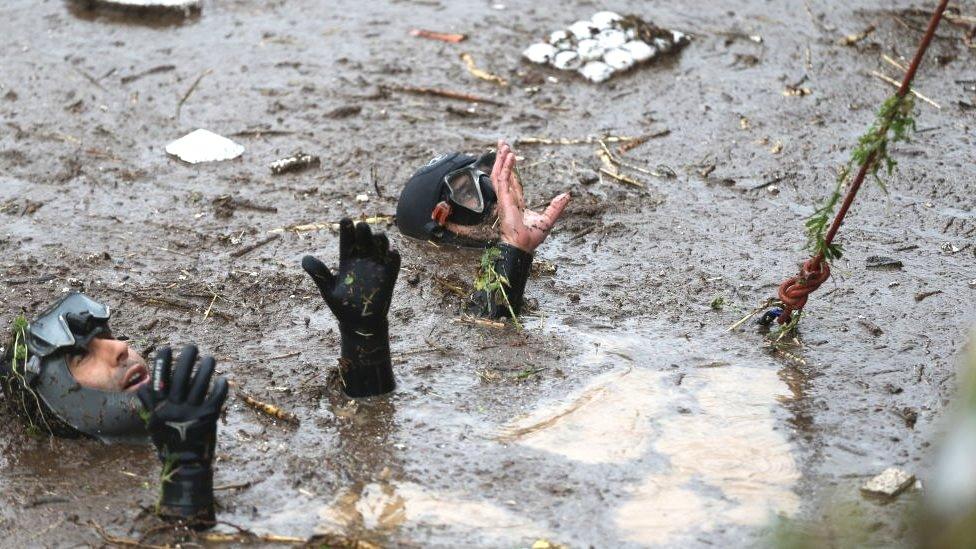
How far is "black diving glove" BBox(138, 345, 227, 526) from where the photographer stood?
377cm

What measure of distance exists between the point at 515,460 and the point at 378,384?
724 millimetres

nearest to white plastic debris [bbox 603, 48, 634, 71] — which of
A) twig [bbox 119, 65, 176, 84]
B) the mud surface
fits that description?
the mud surface

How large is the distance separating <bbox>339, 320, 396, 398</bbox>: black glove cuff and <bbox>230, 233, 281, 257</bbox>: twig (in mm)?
1612

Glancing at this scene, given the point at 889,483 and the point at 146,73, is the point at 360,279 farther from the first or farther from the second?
the point at 146,73

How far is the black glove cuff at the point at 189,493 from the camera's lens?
384 centimetres

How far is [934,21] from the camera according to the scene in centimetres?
407

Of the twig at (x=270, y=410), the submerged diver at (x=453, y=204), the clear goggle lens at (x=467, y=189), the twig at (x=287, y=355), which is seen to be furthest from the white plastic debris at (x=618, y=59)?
the twig at (x=270, y=410)

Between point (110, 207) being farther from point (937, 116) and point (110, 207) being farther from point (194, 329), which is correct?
point (937, 116)

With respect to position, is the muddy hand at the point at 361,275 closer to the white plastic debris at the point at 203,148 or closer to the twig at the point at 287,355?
the twig at the point at 287,355

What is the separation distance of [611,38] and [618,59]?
0.29 meters

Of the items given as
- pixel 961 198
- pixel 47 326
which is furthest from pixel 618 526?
pixel 961 198

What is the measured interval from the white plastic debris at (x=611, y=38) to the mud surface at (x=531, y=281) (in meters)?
0.35

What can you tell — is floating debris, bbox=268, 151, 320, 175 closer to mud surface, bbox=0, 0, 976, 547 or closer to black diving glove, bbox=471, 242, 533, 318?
mud surface, bbox=0, 0, 976, 547

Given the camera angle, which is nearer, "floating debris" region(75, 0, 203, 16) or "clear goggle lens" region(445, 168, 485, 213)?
"clear goggle lens" region(445, 168, 485, 213)
